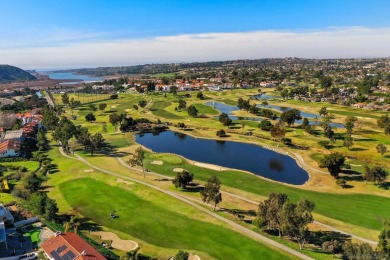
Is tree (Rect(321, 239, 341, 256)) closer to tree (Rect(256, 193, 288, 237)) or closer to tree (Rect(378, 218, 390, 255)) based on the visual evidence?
tree (Rect(256, 193, 288, 237))

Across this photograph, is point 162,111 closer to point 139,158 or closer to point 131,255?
point 139,158

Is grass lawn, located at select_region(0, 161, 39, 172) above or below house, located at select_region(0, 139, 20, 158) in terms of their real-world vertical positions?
below

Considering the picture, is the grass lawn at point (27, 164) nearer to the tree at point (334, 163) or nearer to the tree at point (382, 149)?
the tree at point (334, 163)

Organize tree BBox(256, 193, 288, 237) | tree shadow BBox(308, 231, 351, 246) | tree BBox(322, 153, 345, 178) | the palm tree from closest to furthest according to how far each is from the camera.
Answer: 1. tree BBox(256, 193, 288, 237)
2. tree shadow BBox(308, 231, 351, 246)
3. the palm tree
4. tree BBox(322, 153, 345, 178)

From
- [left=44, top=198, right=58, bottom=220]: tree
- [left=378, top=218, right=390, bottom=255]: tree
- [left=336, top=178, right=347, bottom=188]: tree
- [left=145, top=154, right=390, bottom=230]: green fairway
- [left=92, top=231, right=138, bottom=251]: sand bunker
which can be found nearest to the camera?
[left=378, top=218, right=390, bottom=255]: tree

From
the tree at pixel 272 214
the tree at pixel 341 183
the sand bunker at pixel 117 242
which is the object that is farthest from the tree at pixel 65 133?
the tree at pixel 341 183

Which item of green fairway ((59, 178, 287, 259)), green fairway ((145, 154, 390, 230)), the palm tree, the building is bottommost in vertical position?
green fairway ((145, 154, 390, 230))

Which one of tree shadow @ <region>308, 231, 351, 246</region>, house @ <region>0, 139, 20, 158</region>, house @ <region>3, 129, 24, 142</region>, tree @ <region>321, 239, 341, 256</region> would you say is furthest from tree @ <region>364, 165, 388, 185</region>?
house @ <region>3, 129, 24, 142</region>
